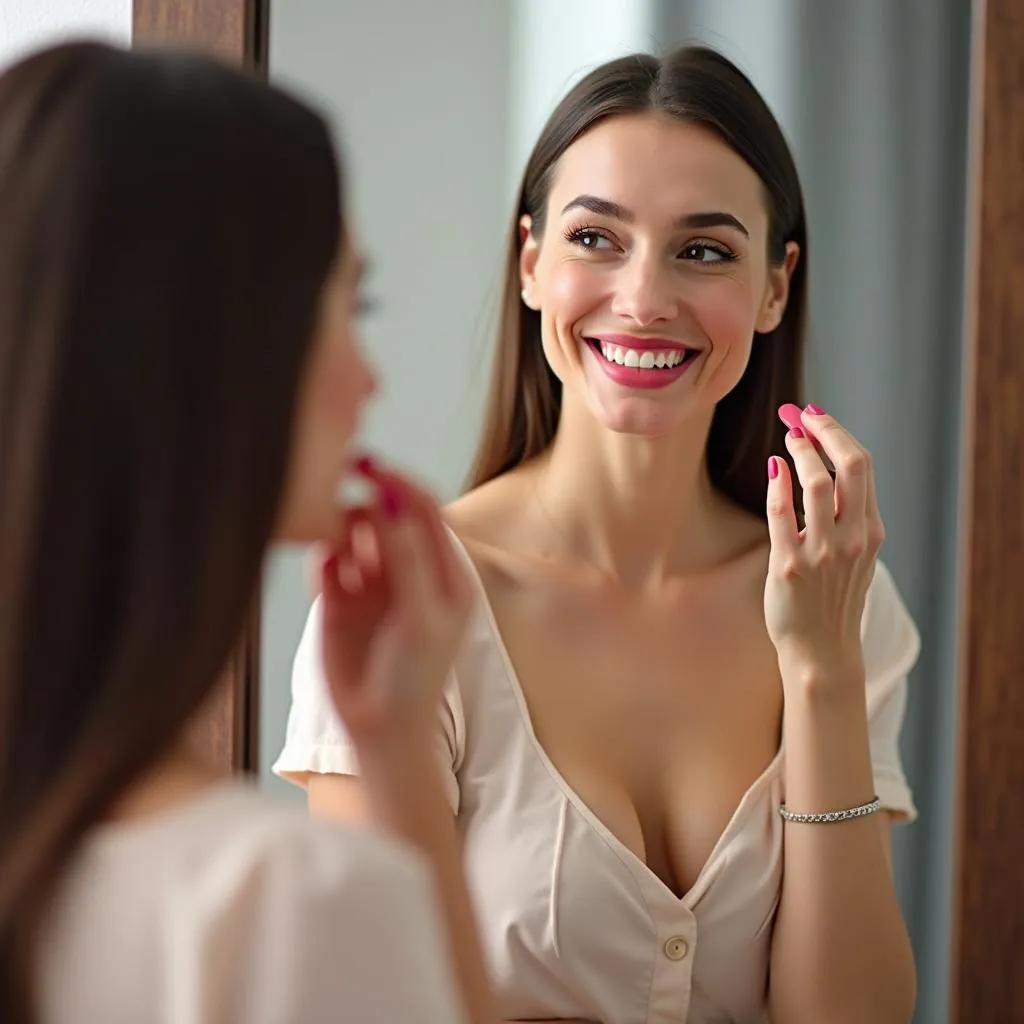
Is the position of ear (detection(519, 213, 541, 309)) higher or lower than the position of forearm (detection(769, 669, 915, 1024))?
higher

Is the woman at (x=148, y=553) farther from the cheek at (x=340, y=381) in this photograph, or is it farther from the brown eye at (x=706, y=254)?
the brown eye at (x=706, y=254)

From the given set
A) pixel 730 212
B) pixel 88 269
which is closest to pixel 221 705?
pixel 730 212

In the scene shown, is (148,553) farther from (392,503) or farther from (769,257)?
(769,257)

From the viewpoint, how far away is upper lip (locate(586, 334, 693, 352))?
37.0 inches

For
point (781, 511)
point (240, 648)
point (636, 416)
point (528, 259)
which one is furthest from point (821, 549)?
point (240, 648)

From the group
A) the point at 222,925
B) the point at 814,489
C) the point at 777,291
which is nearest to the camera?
the point at 222,925

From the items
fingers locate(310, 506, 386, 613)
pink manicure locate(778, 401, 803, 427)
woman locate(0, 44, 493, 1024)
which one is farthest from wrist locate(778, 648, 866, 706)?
woman locate(0, 44, 493, 1024)

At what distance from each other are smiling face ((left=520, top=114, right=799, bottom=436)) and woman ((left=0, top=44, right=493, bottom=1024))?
0.44 meters

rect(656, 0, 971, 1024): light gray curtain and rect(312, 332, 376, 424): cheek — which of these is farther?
rect(656, 0, 971, 1024): light gray curtain

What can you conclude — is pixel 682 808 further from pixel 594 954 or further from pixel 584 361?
pixel 584 361

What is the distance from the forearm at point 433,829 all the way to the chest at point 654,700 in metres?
0.20

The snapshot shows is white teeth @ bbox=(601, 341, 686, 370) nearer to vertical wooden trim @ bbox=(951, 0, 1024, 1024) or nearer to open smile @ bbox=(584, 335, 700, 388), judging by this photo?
open smile @ bbox=(584, 335, 700, 388)

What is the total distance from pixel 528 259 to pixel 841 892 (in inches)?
17.2

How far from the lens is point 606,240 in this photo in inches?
37.4
